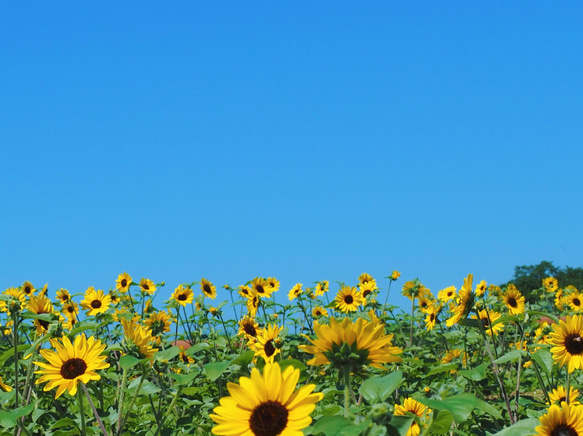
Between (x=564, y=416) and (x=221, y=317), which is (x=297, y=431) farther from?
(x=221, y=317)

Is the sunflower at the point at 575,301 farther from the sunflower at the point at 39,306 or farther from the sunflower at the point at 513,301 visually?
the sunflower at the point at 39,306

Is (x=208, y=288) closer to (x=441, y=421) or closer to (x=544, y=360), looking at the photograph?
(x=544, y=360)

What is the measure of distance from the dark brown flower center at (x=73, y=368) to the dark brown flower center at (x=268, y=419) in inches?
64.5

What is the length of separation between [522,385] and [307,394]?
4825 millimetres

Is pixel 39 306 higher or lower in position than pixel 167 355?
higher

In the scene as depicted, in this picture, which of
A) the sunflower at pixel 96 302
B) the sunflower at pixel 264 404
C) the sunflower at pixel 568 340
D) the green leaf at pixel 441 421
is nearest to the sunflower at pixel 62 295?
the sunflower at pixel 96 302

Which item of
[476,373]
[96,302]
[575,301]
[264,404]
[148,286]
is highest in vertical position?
[148,286]

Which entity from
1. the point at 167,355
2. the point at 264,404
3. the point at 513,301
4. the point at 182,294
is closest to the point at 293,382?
the point at 264,404

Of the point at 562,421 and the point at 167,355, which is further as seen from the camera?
the point at 167,355

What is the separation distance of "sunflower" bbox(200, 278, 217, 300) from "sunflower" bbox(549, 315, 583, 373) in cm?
628

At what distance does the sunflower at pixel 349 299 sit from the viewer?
8125mm

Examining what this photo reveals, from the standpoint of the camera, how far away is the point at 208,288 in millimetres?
Answer: 9367

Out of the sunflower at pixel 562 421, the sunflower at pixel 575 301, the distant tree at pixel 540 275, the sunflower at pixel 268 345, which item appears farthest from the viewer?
the distant tree at pixel 540 275

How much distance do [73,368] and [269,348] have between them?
1245 mm
